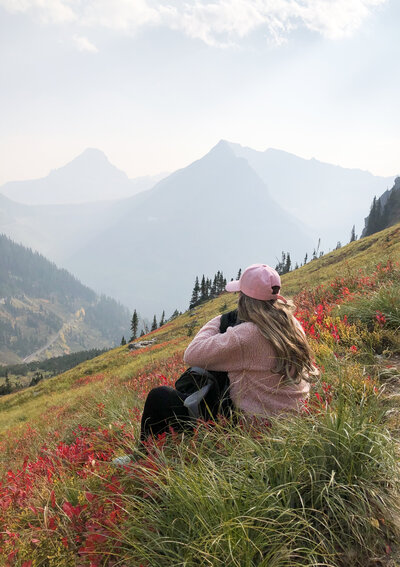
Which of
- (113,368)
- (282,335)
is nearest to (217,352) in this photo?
(282,335)

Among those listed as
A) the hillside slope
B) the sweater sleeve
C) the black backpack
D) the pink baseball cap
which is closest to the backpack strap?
the black backpack

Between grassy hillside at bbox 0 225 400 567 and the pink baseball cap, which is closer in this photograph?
grassy hillside at bbox 0 225 400 567

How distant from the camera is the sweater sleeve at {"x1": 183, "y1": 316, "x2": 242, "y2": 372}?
3.48 metres

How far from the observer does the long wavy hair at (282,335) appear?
346 centimetres

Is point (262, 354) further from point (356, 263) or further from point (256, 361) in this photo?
point (356, 263)

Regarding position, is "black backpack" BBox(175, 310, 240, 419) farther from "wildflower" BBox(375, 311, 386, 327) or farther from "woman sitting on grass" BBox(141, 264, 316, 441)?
"wildflower" BBox(375, 311, 386, 327)

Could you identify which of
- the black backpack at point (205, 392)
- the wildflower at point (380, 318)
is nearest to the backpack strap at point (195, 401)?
the black backpack at point (205, 392)

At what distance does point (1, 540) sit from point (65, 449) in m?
1.23

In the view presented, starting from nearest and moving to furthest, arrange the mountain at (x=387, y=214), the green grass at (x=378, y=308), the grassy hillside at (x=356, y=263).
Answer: the green grass at (x=378, y=308)
the grassy hillside at (x=356, y=263)
the mountain at (x=387, y=214)

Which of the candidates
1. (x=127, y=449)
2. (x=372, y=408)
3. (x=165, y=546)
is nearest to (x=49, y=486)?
(x=127, y=449)

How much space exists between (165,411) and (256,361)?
113cm

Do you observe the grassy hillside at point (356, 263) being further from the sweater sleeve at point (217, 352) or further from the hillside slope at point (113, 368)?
the sweater sleeve at point (217, 352)

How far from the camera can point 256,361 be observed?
3521mm

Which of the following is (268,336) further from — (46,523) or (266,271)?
(46,523)
